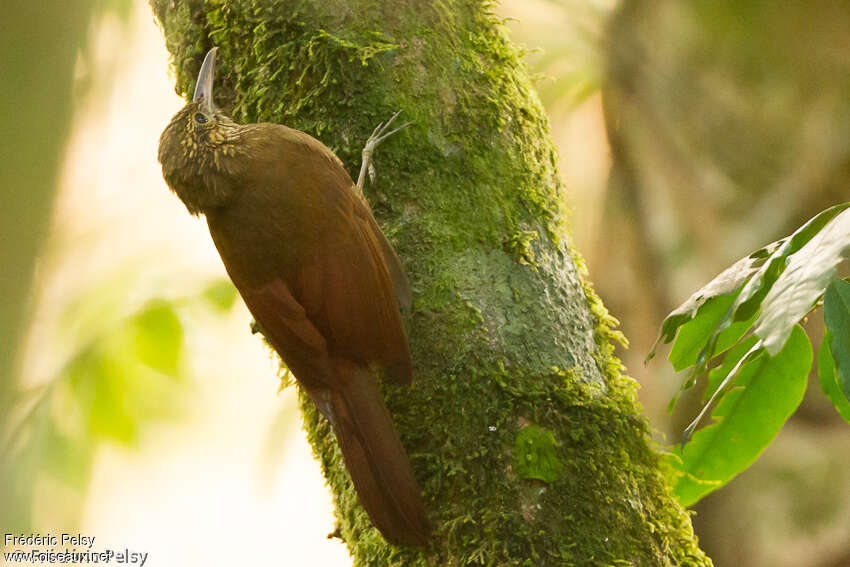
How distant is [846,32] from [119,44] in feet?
9.75

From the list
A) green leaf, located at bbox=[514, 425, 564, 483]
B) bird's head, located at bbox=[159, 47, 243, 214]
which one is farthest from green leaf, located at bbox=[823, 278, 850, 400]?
bird's head, located at bbox=[159, 47, 243, 214]

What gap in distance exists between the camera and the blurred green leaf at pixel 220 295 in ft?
11.0

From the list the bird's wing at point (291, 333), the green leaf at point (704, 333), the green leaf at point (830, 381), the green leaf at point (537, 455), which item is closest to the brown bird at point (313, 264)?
the bird's wing at point (291, 333)

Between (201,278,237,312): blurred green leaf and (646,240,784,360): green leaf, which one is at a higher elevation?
(201,278,237,312): blurred green leaf

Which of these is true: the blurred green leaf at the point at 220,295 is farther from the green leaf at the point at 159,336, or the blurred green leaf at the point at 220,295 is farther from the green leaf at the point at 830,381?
the green leaf at the point at 830,381

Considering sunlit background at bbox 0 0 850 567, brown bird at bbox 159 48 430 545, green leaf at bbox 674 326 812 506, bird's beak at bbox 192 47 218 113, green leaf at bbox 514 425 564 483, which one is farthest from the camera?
sunlit background at bbox 0 0 850 567

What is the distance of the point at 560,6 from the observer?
385 cm

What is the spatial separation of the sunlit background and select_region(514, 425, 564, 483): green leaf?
183 cm

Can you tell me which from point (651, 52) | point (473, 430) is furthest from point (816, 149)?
point (473, 430)

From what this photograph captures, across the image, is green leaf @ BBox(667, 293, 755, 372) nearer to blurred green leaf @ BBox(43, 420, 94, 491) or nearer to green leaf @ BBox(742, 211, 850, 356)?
green leaf @ BBox(742, 211, 850, 356)

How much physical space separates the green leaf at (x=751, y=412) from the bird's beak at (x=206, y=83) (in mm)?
1382

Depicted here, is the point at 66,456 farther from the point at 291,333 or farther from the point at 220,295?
the point at 291,333

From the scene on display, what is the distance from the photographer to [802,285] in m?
0.94

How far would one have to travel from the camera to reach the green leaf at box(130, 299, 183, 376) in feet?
10.7
